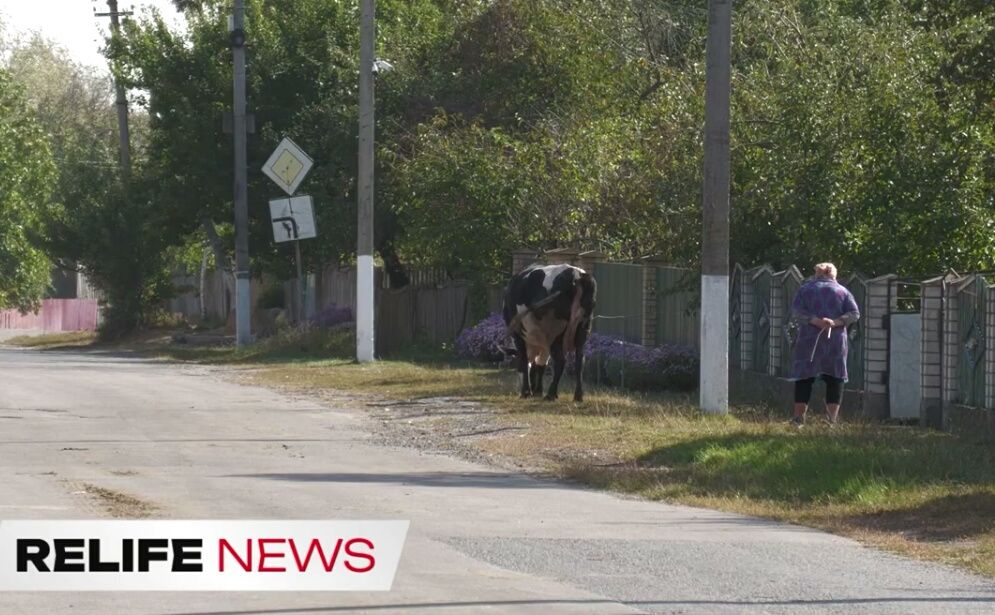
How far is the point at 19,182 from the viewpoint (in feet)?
191

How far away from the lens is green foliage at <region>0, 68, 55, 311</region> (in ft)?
189

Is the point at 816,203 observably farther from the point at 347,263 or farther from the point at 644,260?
the point at 347,263

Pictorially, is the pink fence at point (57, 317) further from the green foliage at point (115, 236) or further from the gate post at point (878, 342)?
the gate post at point (878, 342)

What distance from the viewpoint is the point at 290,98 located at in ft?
130

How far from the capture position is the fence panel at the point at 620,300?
25.6 m

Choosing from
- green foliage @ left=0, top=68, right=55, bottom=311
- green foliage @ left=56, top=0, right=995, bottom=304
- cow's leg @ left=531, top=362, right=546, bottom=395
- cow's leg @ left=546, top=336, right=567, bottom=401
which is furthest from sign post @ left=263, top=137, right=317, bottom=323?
green foliage @ left=0, top=68, right=55, bottom=311

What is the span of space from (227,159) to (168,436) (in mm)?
23859

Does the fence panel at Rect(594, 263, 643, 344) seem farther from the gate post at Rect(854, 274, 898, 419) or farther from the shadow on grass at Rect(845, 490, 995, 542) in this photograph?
the shadow on grass at Rect(845, 490, 995, 542)

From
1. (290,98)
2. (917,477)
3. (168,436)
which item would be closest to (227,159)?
(290,98)

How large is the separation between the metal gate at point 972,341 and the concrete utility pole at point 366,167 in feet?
43.2

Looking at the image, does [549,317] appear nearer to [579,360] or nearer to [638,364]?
[579,360]

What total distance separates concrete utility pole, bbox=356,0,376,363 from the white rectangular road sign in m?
3.76

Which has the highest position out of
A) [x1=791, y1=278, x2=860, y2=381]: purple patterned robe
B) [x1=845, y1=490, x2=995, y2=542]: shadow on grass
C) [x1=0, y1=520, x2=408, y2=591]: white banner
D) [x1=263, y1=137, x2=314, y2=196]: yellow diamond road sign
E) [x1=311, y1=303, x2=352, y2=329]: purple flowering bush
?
[x1=263, y1=137, x2=314, y2=196]: yellow diamond road sign

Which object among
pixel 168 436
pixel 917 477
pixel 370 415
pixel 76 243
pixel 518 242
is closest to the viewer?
pixel 917 477
